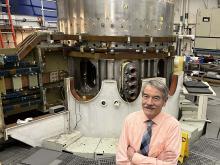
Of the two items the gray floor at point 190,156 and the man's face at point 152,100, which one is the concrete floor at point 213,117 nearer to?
the gray floor at point 190,156

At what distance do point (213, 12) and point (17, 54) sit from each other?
232 inches

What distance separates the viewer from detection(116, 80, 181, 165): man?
147 centimetres

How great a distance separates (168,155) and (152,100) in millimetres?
369

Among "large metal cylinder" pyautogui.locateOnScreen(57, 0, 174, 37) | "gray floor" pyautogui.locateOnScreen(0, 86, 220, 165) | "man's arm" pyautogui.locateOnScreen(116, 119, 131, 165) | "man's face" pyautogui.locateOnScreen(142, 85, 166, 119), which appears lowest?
"gray floor" pyautogui.locateOnScreen(0, 86, 220, 165)

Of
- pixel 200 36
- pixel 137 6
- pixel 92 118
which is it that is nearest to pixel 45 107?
pixel 92 118

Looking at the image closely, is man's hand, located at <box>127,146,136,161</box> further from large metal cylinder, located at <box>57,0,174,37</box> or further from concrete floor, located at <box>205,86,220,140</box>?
concrete floor, located at <box>205,86,220,140</box>

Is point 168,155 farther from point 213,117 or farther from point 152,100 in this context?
point 213,117

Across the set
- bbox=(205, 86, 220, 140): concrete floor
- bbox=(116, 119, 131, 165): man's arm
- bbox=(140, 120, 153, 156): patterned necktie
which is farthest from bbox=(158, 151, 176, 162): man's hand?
bbox=(205, 86, 220, 140): concrete floor

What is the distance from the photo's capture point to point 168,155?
1479 millimetres

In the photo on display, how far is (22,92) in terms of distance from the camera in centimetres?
294

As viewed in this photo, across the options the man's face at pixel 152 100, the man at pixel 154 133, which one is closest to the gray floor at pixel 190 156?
the man at pixel 154 133


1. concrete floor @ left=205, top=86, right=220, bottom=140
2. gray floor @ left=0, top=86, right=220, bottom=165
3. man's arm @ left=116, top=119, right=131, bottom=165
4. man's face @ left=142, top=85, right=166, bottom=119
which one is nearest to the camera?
man's face @ left=142, top=85, right=166, bottom=119

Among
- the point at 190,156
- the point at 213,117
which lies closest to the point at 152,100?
the point at 190,156

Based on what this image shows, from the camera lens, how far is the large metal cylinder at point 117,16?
2908 mm
